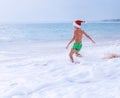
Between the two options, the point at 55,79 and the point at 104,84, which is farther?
the point at 55,79

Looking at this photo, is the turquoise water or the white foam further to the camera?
the turquoise water

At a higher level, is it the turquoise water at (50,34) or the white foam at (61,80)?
the white foam at (61,80)

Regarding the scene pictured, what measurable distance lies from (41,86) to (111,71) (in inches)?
75.5

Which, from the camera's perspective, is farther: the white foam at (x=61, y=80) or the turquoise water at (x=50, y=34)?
the turquoise water at (x=50, y=34)

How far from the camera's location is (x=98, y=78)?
260 inches

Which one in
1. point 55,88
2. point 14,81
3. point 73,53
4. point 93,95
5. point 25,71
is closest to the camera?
point 93,95

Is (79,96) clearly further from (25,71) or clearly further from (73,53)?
(73,53)

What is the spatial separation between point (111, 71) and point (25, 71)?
225 centimetres

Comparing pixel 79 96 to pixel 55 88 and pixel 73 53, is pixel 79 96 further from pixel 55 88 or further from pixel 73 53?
pixel 73 53

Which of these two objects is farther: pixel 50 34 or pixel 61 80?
pixel 50 34

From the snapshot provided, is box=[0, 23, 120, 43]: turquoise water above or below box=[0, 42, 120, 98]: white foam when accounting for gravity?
below

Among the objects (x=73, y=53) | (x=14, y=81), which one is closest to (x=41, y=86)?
(x=14, y=81)

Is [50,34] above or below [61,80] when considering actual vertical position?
below

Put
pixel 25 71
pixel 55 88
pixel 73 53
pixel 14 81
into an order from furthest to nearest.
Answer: pixel 73 53, pixel 25 71, pixel 14 81, pixel 55 88
